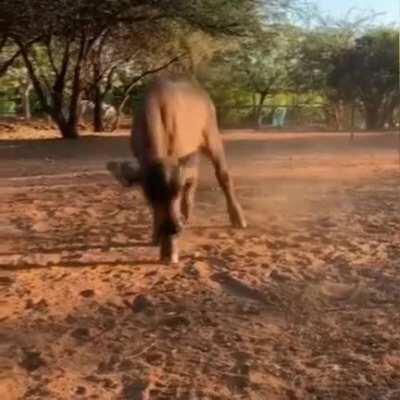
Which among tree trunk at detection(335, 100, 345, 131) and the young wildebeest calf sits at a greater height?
the young wildebeest calf

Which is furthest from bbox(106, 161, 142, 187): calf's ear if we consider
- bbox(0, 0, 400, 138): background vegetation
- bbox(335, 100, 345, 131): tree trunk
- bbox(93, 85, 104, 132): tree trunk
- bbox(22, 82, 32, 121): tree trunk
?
bbox(22, 82, 32, 121): tree trunk

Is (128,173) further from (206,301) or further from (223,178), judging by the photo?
(223,178)

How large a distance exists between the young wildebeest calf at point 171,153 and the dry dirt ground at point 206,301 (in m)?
0.39

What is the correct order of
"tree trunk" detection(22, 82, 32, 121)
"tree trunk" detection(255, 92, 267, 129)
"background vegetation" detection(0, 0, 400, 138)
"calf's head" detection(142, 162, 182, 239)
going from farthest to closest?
"tree trunk" detection(255, 92, 267, 129), "tree trunk" detection(22, 82, 32, 121), "background vegetation" detection(0, 0, 400, 138), "calf's head" detection(142, 162, 182, 239)

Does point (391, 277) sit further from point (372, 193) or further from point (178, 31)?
point (178, 31)

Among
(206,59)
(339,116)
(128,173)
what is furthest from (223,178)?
(339,116)

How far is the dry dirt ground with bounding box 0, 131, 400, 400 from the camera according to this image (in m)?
4.15

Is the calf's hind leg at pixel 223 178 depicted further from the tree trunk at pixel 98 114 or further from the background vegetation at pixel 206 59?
the tree trunk at pixel 98 114

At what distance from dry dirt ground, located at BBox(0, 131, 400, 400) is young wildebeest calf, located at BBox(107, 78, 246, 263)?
39cm

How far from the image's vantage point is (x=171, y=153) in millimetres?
6859

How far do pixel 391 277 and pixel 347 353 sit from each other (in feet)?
5.72

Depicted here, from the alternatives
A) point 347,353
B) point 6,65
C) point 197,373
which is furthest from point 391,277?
point 6,65

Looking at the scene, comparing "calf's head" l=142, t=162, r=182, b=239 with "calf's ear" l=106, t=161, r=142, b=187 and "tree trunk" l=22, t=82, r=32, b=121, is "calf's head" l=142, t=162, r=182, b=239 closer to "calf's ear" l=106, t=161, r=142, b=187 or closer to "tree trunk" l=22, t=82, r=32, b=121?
"calf's ear" l=106, t=161, r=142, b=187

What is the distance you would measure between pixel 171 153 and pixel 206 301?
1.77 meters
